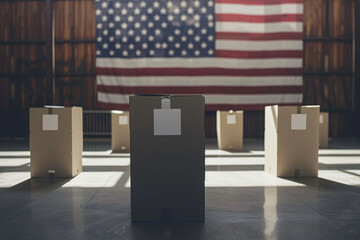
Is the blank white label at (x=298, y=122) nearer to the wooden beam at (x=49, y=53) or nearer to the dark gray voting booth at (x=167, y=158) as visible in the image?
the dark gray voting booth at (x=167, y=158)

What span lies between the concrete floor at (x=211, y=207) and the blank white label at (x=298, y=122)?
2.02 ft

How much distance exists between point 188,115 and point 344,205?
1.62 metres

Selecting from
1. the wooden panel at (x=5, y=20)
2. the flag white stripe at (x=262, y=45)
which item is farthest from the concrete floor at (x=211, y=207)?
the wooden panel at (x=5, y=20)

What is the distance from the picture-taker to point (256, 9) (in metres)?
10.9

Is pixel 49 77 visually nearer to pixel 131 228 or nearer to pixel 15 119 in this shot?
pixel 15 119

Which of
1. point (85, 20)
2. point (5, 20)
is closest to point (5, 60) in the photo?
point (5, 20)

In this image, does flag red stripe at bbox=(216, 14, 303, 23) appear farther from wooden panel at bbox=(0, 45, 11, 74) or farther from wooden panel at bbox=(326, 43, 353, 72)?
wooden panel at bbox=(0, 45, 11, 74)

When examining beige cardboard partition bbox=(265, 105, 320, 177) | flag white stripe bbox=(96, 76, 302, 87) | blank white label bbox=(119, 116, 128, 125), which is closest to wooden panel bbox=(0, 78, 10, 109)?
flag white stripe bbox=(96, 76, 302, 87)

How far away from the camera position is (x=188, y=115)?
8.29 feet

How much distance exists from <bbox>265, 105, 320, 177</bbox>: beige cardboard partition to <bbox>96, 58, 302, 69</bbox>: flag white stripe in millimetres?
6593

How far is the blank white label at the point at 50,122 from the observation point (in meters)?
4.37

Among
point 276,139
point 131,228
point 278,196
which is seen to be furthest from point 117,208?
point 276,139

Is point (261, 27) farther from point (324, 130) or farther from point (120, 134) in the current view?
point (120, 134)

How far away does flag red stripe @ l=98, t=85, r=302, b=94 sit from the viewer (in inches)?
426
